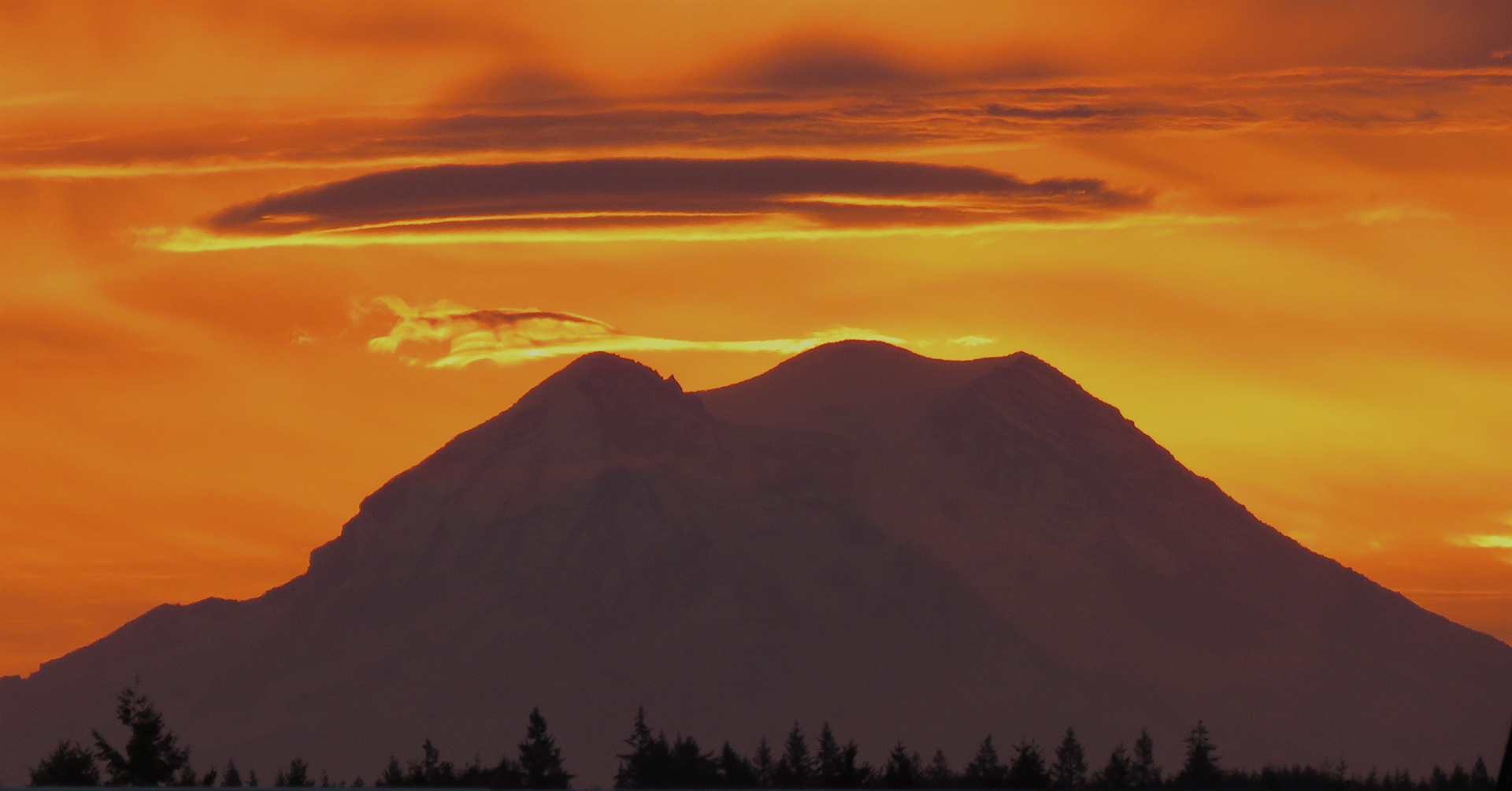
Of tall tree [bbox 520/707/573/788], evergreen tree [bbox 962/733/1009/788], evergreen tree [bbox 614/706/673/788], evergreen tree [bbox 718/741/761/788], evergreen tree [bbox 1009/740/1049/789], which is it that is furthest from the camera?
tall tree [bbox 520/707/573/788]

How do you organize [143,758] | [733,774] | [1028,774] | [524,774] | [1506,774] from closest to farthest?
1. [1506,774]
2. [143,758]
3. [1028,774]
4. [733,774]
5. [524,774]

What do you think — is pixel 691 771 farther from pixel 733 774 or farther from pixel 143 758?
pixel 143 758

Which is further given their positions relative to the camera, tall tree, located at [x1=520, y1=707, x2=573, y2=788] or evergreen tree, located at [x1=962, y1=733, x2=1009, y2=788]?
tall tree, located at [x1=520, y1=707, x2=573, y2=788]

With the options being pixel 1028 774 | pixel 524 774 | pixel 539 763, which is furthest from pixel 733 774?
pixel 1028 774

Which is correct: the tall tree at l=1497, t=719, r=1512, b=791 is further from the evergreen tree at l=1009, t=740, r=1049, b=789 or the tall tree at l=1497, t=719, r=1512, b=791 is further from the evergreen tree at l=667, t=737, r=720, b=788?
the evergreen tree at l=667, t=737, r=720, b=788

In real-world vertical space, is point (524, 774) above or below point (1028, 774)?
above

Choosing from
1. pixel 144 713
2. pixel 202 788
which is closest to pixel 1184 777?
pixel 144 713

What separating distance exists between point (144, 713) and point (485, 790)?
152 ft

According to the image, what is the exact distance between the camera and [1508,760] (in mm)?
53719

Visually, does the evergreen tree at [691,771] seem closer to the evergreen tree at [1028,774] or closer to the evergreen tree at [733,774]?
the evergreen tree at [733,774]

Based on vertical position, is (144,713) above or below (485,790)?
above

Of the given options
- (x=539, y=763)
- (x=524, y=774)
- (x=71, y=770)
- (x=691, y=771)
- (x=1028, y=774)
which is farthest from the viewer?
(x=524, y=774)

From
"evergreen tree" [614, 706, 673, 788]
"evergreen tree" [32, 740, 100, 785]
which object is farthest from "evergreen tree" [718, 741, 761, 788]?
"evergreen tree" [32, 740, 100, 785]

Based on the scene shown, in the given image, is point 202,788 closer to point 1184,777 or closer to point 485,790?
point 485,790
